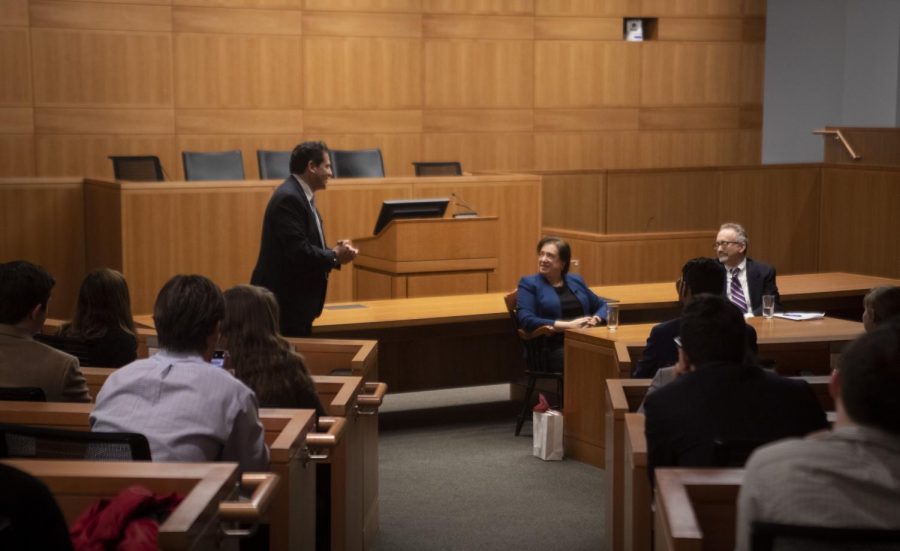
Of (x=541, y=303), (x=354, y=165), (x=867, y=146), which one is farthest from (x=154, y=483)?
(x=867, y=146)

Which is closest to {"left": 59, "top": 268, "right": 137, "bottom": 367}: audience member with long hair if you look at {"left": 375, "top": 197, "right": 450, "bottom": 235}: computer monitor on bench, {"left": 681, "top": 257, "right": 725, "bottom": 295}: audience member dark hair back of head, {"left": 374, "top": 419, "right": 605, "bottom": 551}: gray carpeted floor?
{"left": 374, "top": 419, "right": 605, "bottom": 551}: gray carpeted floor

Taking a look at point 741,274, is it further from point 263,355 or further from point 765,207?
point 765,207

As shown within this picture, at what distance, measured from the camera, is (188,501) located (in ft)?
7.73


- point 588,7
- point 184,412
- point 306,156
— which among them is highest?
point 588,7

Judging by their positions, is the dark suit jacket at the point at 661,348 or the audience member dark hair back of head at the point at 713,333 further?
the dark suit jacket at the point at 661,348

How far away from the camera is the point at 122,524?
7.48 feet

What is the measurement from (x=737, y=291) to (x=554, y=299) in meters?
1.02

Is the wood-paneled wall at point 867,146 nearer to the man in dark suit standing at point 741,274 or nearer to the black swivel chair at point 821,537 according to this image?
the man in dark suit standing at point 741,274

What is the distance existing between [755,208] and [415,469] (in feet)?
21.9

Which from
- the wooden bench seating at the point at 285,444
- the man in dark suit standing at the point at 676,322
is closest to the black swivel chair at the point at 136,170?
the man in dark suit standing at the point at 676,322

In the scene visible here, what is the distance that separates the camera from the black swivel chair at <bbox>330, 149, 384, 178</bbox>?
10.7 meters

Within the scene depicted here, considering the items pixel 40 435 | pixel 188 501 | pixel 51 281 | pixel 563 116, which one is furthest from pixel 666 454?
pixel 563 116

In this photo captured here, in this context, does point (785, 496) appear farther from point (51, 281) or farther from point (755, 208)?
point (755, 208)

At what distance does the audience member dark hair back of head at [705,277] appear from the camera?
491cm
